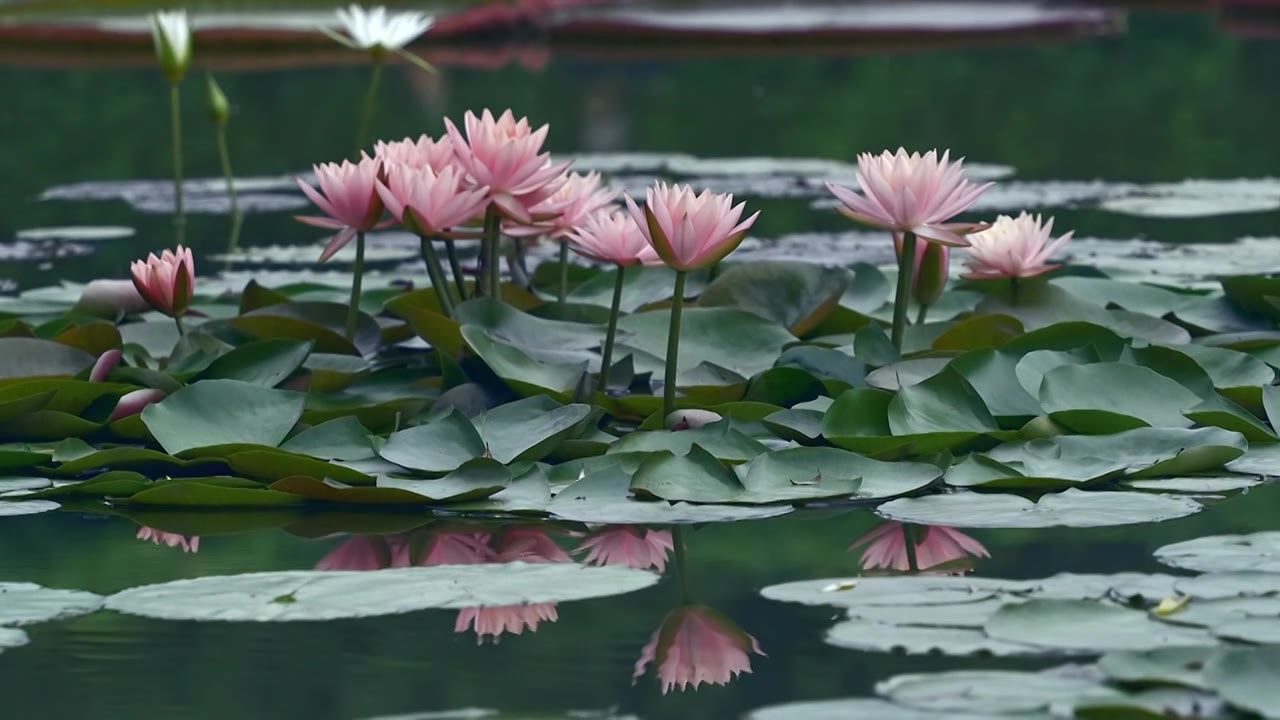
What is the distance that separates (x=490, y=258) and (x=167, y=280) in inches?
20.0

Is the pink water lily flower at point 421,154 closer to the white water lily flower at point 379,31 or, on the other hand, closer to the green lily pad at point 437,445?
the green lily pad at point 437,445

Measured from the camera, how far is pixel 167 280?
292 cm

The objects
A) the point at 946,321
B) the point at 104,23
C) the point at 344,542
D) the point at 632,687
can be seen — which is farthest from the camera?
the point at 104,23

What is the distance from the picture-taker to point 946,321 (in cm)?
309

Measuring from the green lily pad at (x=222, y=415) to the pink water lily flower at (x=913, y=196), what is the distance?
837 millimetres

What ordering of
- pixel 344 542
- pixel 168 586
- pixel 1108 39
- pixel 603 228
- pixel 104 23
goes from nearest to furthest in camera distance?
pixel 168 586
pixel 344 542
pixel 603 228
pixel 1108 39
pixel 104 23

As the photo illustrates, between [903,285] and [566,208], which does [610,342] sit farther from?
[903,285]

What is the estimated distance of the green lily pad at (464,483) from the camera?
2354mm

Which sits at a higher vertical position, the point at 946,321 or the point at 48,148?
the point at 48,148

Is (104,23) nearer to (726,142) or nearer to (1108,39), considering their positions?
(1108,39)

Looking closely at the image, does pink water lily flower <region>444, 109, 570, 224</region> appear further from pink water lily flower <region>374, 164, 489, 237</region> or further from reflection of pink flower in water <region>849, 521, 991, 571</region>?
reflection of pink flower in water <region>849, 521, 991, 571</region>

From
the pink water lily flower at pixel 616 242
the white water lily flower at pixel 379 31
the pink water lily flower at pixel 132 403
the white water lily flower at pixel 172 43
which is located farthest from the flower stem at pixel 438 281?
the white water lily flower at pixel 172 43

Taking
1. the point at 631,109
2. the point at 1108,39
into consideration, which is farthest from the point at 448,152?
the point at 1108,39

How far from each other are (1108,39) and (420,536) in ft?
43.0
